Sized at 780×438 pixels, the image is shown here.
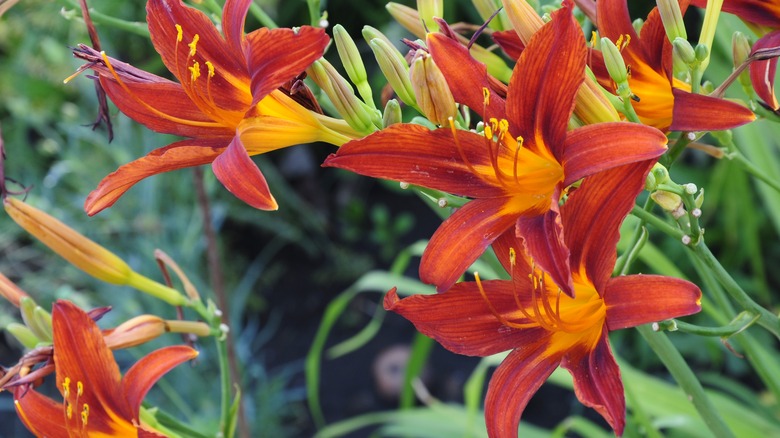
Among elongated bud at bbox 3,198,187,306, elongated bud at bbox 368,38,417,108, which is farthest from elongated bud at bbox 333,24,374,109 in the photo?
elongated bud at bbox 3,198,187,306

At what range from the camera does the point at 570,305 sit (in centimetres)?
53

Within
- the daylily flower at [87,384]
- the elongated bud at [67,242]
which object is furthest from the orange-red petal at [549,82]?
the elongated bud at [67,242]

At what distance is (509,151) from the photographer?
515 millimetres

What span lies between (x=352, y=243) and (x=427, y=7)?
189cm

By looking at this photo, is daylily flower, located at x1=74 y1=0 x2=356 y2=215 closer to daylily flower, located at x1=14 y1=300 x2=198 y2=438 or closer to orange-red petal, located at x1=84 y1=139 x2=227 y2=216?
orange-red petal, located at x1=84 y1=139 x2=227 y2=216

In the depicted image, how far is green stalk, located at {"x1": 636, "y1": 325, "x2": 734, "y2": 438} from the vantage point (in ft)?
1.83

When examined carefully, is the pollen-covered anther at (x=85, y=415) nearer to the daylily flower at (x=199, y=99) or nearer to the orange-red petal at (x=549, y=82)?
the daylily flower at (x=199, y=99)

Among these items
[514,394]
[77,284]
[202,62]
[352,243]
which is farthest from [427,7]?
[352,243]

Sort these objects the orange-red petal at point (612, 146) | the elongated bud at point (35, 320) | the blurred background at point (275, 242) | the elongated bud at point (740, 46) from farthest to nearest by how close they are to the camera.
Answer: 1. the blurred background at point (275, 242)
2. the elongated bud at point (35, 320)
3. the elongated bud at point (740, 46)
4. the orange-red petal at point (612, 146)

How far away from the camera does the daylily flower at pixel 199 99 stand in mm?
490

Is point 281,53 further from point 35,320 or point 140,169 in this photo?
point 35,320

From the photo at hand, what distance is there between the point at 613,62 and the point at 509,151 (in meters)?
0.08

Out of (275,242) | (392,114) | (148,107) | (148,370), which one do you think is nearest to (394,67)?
(392,114)

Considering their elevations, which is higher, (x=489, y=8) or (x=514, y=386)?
(x=489, y=8)
